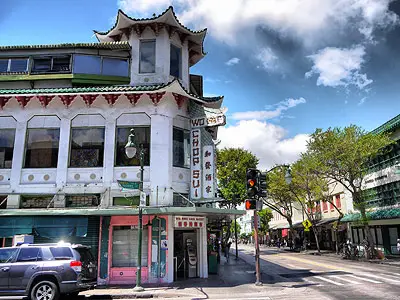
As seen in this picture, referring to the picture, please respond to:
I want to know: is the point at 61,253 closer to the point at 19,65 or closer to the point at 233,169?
the point at 19,65

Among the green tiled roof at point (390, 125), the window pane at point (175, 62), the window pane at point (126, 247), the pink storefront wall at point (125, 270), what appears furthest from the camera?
the green tiled roof at point (390, 125)

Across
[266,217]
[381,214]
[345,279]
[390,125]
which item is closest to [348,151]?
[390,125]

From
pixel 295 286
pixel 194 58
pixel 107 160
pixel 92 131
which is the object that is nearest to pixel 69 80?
pixel 92 131

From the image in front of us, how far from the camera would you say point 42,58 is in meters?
19.9

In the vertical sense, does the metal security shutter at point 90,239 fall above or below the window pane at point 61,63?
below

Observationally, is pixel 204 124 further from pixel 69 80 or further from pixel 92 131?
pixel 69 80

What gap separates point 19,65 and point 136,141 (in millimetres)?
8443

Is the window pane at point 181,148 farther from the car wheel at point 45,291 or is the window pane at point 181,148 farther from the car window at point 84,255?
the car wheel at point 45,291

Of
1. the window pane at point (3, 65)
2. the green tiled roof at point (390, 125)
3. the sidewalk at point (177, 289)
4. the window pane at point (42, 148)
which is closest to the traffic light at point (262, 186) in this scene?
the sidewalk at point (177, 289)

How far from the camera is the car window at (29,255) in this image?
11883 mm

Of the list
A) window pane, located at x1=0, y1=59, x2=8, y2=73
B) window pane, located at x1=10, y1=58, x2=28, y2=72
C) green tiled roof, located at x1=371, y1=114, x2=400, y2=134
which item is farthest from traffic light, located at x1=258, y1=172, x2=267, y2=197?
green tiled roof, located at x1=371, y1=114, x2=400, y2=134

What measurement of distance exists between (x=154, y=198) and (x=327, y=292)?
8789 mm

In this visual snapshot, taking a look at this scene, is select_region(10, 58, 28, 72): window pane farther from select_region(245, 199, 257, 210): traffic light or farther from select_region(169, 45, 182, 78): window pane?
select_region(245, 199, 257, 210): traffic light

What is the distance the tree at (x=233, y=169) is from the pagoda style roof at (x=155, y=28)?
22583 mm
